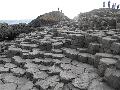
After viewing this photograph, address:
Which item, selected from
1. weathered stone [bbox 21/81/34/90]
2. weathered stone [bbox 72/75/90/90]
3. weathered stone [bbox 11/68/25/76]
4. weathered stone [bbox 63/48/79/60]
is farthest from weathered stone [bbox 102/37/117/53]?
weathered stone [bbox 11/68/25/76]

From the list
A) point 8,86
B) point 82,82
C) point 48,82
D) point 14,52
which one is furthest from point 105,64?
point 14,52

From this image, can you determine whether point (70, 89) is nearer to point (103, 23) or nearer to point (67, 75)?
point (67, 75)

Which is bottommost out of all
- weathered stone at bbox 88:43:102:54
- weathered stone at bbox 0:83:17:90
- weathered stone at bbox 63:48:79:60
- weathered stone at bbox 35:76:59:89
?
weathered stone at bbox 0:83:17:90

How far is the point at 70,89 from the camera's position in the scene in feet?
16.7

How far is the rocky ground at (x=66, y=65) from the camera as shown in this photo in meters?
5.15

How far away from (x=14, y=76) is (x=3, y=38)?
5917 millimetres

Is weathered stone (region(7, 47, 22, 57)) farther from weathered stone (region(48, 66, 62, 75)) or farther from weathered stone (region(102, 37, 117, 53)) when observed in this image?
weathered stone (region(102, 37, 117, 53))

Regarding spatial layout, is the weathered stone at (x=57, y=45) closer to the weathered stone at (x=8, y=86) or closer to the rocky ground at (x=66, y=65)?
the rocky ground at (x=66, y=65)

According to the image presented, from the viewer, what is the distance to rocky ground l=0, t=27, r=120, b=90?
5.15 meters

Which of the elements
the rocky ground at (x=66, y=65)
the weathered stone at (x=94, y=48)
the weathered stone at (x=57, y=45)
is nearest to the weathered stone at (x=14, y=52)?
the rocky ground at (x=66, y=65)

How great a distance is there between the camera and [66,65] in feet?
21.3

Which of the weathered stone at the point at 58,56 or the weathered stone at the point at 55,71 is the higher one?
the weathered stone at the point at 58,56

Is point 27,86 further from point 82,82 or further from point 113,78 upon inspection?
point 113,78

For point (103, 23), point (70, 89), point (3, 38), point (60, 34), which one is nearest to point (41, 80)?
point (70, 89)
